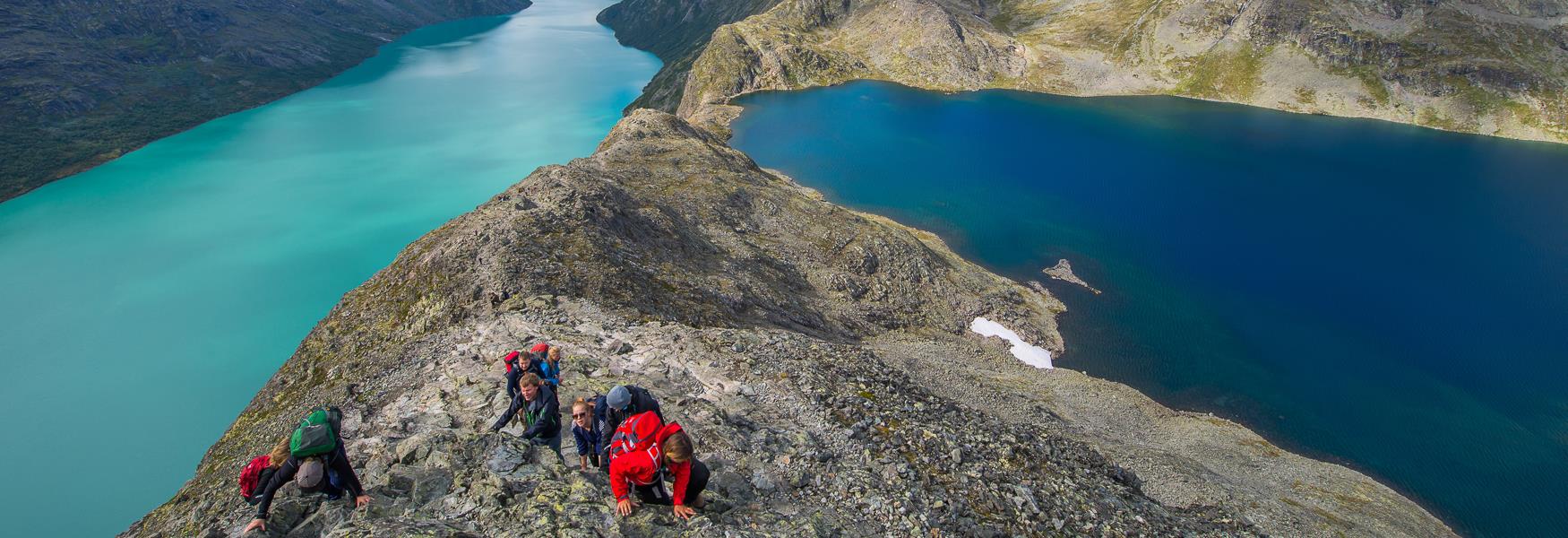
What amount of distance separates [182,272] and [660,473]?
113059mm

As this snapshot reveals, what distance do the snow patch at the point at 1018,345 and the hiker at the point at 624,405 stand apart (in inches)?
1826

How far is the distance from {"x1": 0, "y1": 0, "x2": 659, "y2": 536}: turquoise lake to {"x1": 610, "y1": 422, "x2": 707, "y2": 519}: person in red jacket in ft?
48.3

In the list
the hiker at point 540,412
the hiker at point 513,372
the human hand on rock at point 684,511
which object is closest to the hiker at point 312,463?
the hiker at point 540,412

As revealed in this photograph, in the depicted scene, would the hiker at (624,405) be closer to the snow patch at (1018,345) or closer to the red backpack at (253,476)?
the red backpack at (253,476)

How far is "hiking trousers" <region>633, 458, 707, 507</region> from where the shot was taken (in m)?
12.8

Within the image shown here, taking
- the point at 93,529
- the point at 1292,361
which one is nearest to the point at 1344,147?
the point at 1292,361

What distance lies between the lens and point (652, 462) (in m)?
11.9

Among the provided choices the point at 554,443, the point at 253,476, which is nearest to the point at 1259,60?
the point at 554,443

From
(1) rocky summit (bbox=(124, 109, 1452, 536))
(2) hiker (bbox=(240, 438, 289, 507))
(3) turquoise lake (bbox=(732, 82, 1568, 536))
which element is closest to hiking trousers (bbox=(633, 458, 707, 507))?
(1) rocky summit (bbox=(124, 109, 1452, 536))

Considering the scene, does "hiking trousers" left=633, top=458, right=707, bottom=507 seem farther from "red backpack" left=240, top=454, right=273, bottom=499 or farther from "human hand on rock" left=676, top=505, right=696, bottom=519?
"red backpack" left=240, top=454, right=273, bottom=499

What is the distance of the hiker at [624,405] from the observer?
42.9 feet

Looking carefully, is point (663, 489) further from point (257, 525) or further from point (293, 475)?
point (257, 525)

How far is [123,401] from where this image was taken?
63.1 m

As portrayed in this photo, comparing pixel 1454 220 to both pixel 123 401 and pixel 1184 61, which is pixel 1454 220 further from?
pixel 123 401
